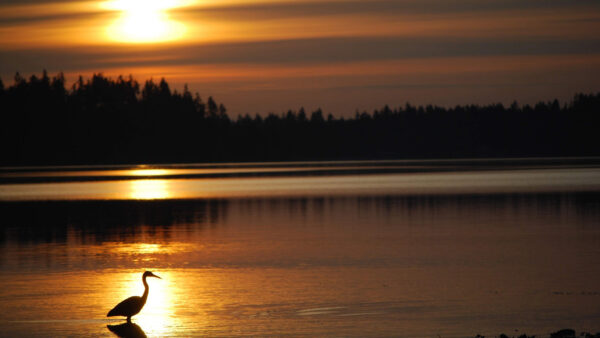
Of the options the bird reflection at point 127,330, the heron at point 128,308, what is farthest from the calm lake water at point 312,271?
the heron at point 128,308

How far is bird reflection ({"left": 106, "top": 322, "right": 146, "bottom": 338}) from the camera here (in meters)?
15.1

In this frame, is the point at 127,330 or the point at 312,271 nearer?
the point at 127,330

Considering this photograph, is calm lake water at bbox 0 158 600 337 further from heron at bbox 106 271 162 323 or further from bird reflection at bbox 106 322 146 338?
heron at bbox 106 271 162 323

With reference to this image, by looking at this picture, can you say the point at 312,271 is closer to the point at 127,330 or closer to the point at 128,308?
the point at 128,308

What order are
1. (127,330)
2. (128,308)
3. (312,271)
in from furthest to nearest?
(312,271), (128,308), (127,330)

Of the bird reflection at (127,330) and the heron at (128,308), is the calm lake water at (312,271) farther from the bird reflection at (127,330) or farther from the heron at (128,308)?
the heron at (128,308)

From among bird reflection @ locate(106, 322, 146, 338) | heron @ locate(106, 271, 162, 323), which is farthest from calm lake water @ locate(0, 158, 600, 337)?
heron @ locate(106, 271, 162, 323)

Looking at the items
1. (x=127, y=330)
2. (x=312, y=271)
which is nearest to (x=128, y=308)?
(x=127, y=330)

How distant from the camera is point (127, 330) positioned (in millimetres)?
15523

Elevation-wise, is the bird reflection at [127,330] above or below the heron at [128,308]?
below

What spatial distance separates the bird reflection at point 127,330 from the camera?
15.1m

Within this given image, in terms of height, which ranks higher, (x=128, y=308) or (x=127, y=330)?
(x=128, y=308)

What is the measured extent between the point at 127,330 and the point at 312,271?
694 cm

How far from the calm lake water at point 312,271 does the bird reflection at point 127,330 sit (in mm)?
96
